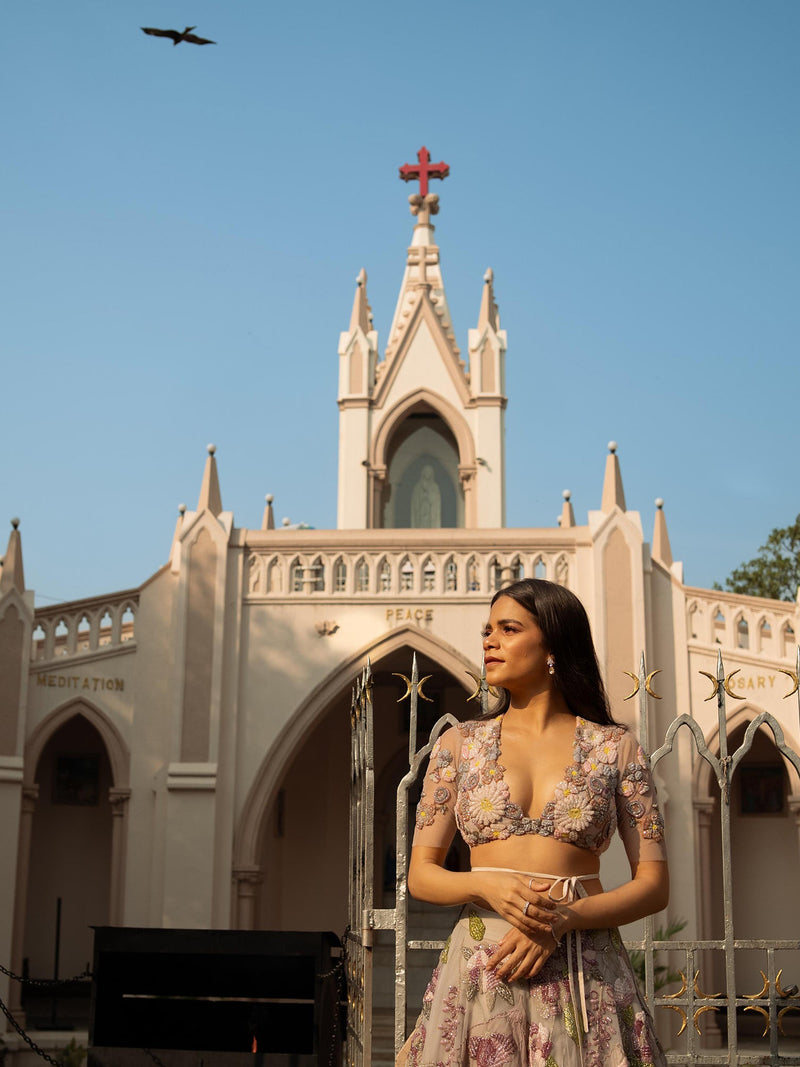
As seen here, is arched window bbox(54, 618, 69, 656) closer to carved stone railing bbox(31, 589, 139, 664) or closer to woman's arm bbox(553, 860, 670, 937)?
carved stone railing bbox(31, 589, 139, 664)

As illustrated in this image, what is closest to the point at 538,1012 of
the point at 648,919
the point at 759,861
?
the point at 648,919

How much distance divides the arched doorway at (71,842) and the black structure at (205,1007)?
282 inches

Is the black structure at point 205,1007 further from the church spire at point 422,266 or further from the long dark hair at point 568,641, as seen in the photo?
the church spire at point 422,266

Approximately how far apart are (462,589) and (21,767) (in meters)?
5.51

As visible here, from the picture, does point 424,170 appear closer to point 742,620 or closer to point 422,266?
point 422,266

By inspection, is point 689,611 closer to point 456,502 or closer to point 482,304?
point 456,502

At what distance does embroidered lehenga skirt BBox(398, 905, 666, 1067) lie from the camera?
9.87 feet

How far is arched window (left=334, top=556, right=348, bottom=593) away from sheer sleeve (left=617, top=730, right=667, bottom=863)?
45.9ft

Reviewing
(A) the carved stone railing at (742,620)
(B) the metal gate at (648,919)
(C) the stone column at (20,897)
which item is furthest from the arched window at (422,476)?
(B) the metal gate at (648,919)

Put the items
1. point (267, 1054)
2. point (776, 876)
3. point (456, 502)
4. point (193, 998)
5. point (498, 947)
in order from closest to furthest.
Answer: point (498, 947)
point (267, 1054)
point (193, 998)
point (776, 876)
point (456, 502)

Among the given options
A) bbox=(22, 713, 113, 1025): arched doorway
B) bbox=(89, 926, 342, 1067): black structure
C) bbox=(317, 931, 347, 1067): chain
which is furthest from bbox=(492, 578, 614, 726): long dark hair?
bbox=(22, 713, 113, 1025): arched doorway

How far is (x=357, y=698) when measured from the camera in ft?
19.1

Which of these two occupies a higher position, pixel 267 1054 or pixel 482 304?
pixel 482 304

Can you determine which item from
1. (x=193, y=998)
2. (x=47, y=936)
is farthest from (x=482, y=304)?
(x=193, y=998)
